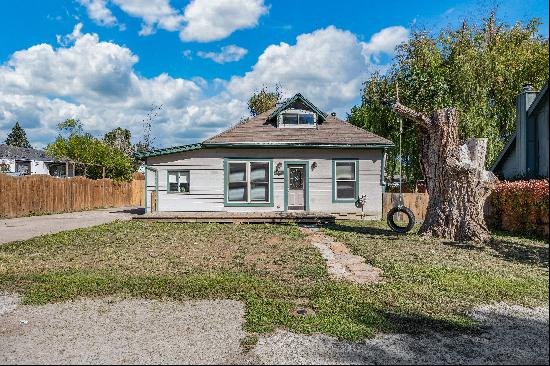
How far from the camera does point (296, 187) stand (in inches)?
683

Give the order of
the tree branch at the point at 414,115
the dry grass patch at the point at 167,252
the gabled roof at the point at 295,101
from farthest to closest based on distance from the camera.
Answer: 1. the gabled roof at the point at 295,101
2. the tree branch at the point at 414,115
3. the dry grass patch at the point at 167,252

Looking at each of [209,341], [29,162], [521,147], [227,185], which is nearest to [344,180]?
[227,185]

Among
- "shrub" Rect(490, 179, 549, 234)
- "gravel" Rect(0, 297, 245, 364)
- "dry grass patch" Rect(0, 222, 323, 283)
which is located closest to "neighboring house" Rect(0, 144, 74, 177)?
"dry grass patch" Rect(0, 222, 323, 283)

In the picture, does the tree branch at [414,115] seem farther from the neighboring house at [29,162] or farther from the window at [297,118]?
the neighboring house at [29,162]

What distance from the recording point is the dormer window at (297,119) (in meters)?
18.1

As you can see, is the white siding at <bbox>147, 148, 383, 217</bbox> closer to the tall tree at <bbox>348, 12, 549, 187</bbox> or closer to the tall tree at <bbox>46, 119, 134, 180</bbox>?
the tall tree at <bbox>348, 12, 549, 187</bbox>

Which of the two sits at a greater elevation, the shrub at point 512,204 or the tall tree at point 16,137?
the tall tree at point 16,137

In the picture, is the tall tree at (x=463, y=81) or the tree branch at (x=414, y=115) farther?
the tall tree at (x=463, y=81)

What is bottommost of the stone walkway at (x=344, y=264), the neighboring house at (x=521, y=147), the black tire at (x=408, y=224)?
the stone walkway at (x=344, y=264)

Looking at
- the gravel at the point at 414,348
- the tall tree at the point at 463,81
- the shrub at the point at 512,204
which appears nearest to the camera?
the gravel at the point at 414,348

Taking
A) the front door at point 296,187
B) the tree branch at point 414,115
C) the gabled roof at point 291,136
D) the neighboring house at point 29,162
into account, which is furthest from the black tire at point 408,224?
the neighboring house at point 29,162

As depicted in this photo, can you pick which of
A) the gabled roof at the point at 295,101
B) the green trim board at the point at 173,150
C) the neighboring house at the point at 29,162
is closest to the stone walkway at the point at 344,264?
the green trim board at the point at 173,150

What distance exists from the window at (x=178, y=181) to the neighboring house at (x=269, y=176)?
0.04m

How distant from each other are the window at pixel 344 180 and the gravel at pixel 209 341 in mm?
12333
